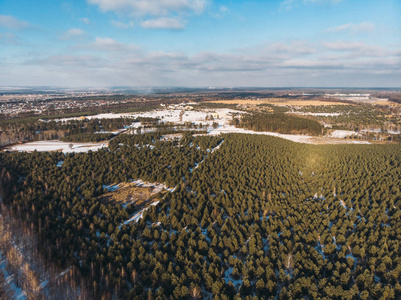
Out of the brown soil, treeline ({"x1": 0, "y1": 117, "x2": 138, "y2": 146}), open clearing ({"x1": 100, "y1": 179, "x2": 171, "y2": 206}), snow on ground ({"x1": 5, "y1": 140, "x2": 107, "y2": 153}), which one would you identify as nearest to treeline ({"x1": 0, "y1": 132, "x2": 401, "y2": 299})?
open clearing ({"x1": 100, "y1": 179, "x2": 171, "y2": 206})

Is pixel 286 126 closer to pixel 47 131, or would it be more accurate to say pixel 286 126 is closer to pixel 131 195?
pixel 131 195

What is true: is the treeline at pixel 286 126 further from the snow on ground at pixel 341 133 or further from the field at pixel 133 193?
the field at pixel 133 193

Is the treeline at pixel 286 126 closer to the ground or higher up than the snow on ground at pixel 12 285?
higher up

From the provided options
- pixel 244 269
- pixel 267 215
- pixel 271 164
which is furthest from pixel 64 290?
pixel 271 164

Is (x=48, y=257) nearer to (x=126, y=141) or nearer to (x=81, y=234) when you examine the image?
(x=81, y=234)

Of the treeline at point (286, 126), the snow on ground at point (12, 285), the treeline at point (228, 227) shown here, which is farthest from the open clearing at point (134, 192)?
the treeline at point (286, 126)

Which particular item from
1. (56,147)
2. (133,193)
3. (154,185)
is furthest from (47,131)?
(133,193)

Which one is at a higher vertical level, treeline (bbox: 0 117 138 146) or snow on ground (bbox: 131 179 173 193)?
treeline (bbox: 0 117 138 146)

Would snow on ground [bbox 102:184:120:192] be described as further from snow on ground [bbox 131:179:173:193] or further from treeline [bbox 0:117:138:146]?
treeline [bbox 0:117:138:146]

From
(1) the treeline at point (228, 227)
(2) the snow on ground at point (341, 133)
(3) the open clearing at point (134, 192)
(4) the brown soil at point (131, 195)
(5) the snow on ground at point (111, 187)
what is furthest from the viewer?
(2) the snow on ground at point (341, 133)
